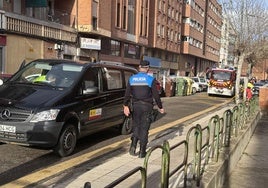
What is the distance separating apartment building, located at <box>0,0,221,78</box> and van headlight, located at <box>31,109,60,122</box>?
13426mm

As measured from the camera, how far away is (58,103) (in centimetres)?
804

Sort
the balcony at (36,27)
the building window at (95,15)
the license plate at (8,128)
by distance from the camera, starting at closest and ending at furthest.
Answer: the license plate at (8,128) → the balcony at (36,27) → the building window at (95,15)

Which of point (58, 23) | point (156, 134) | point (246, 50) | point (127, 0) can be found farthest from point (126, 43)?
point (156, 134)

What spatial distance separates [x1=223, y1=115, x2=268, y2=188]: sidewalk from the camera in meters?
8.92

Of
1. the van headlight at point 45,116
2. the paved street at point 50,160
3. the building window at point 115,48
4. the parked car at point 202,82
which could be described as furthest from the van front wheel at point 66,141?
the parked car at point 202,82

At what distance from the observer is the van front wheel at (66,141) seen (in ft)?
26.4

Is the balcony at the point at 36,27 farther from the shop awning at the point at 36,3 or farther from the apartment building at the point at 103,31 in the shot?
the shop awning at the point at 36,3

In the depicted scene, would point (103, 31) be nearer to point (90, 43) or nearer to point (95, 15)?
point (95, 15)

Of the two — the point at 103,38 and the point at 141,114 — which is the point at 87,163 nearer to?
the point at 141,114

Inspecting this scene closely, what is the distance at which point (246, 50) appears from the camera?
28203 mm

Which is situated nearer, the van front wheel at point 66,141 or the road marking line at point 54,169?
the road marking line at point 54,169

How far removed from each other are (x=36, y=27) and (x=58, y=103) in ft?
66.8

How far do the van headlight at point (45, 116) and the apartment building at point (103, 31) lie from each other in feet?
44.0

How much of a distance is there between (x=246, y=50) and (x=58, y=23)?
493 inches
